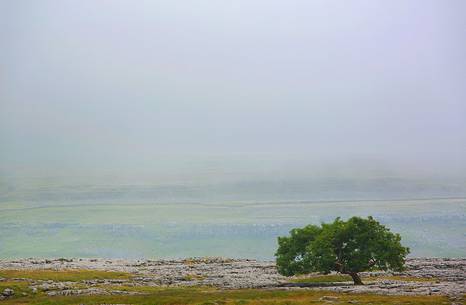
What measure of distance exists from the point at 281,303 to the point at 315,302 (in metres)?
3.99

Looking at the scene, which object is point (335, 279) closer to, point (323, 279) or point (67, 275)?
point (323, 279)

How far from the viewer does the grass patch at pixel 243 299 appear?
5731cm

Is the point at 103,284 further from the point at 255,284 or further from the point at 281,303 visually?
the point at 281,303

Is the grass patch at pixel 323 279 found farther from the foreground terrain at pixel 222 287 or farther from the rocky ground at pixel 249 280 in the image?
the rocky ground at pixel 249 280

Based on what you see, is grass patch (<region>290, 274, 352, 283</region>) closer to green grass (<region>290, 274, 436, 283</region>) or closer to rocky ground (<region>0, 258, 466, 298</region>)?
green grass (<region>290, 274, 436, 283</region>)

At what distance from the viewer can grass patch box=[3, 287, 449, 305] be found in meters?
57.3

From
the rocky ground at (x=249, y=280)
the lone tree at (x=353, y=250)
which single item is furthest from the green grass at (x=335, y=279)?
the lone tree at (x=353, y=250)

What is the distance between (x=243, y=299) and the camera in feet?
206

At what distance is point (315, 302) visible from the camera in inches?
2259

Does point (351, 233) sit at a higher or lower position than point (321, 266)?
higher

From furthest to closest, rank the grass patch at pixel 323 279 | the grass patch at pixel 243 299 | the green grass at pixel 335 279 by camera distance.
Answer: the grass patch at pixel 323 279
the green grass at pixel 335 279
the grass patch at pixel 243 299

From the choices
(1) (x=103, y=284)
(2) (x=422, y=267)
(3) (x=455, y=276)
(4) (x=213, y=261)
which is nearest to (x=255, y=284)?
(1) (x=103, y=284)

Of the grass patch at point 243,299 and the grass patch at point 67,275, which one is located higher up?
the grass patch at point 243,299

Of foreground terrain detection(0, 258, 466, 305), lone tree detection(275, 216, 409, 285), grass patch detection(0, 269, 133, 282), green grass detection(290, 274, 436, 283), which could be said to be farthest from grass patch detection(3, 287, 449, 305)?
green grass detection(290, 274, 436, 283)
